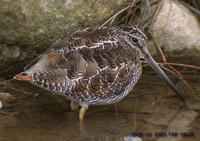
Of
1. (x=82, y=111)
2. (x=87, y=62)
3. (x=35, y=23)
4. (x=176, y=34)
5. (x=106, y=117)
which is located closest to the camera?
(x=87, y=62)

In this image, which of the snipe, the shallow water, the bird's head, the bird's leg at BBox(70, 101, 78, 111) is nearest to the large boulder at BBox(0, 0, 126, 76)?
the shallow water

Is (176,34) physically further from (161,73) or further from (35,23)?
(35,23)

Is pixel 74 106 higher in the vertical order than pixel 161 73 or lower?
lower

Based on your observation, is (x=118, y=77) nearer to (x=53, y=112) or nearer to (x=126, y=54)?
(x=126, y=54)

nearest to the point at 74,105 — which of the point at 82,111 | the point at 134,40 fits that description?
the point at 82,111

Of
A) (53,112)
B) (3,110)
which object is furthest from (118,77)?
(3,110)

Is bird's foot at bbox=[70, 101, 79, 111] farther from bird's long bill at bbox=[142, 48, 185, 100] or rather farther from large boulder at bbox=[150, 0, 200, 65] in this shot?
large boulder at bbox=[150, 0, 200, 65]

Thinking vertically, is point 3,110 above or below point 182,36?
below
